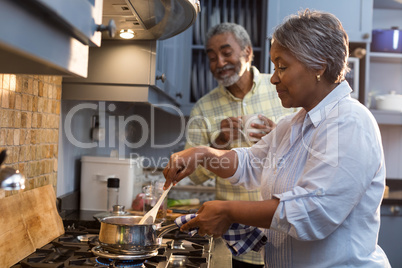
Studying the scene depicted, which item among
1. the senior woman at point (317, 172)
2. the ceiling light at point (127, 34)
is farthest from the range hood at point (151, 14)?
the senior woman at point (317, 172)

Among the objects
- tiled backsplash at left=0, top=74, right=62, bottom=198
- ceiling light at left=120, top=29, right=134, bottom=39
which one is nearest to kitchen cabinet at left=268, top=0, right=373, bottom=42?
ceiling light at left=120, top=29, right=134, bottom=39

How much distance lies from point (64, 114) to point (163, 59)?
0.46 meters

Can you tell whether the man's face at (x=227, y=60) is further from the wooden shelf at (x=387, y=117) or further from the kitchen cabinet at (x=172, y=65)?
the wooden shelf at (x=387, y=117)

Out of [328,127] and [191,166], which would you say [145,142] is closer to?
[191,166]

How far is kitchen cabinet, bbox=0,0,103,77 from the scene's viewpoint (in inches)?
20.2

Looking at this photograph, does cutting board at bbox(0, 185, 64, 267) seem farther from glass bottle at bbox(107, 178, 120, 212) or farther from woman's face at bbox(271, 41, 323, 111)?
woman's face at bbox(271, 41, 323, 111)

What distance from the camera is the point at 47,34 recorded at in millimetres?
600

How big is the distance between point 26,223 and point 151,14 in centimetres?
69

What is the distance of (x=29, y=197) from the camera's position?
130 cm

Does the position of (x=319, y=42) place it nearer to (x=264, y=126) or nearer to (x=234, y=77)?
(x=264, y=126)

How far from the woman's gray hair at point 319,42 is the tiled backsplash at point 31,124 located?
74cm

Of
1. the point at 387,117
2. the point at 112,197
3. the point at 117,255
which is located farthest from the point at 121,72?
the point at 387,117

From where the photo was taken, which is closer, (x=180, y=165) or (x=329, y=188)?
(x=329, y=188)

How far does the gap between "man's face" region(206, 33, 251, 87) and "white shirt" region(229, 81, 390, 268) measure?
0.95 m
